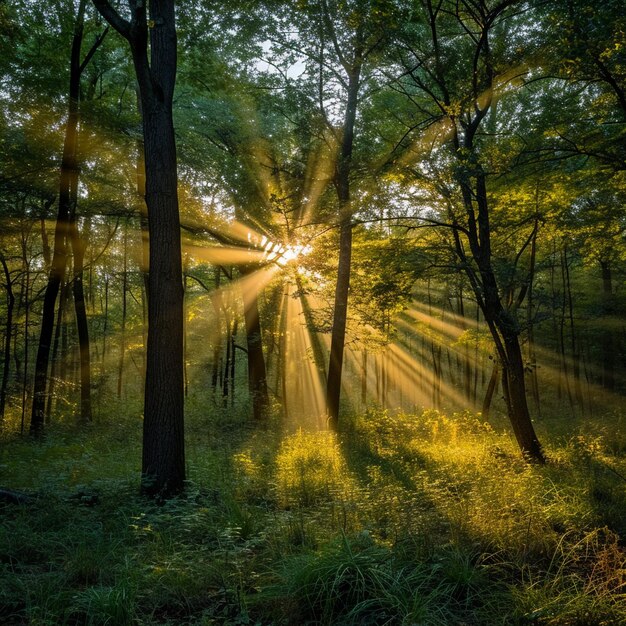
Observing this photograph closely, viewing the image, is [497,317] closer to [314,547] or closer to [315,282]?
[314,547]

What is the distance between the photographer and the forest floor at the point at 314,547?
9.24 feet

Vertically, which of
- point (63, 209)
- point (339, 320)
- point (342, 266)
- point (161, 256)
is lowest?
point (339, 320)

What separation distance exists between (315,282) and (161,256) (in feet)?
30.4

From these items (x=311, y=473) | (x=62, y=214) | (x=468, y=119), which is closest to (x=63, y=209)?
(x=62, y=214)

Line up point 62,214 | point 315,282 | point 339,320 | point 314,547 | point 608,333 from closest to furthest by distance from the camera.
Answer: point 314,547 < point 62,214 < point 339,320 < point 315,282 < point 608,333

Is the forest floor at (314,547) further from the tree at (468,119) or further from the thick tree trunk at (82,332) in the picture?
the thick tree trunk at (82,332)

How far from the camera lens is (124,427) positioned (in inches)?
551

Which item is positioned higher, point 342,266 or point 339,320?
point 342,266

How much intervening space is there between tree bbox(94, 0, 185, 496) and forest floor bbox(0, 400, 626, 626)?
0.69m

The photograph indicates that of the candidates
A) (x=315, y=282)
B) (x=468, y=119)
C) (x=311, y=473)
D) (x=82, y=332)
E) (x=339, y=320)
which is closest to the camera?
(x=311, y=473)

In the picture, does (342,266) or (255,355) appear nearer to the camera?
(342,266)

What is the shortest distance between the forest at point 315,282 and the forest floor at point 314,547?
3cm

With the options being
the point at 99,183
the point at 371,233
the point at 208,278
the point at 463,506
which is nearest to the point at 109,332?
the point at 208,278

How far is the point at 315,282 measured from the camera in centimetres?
1514
